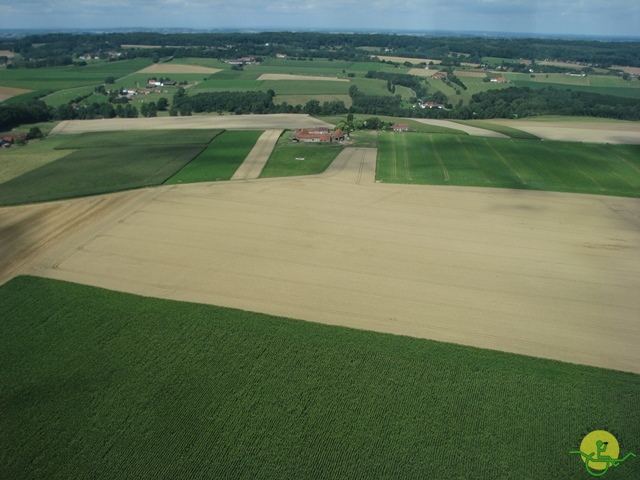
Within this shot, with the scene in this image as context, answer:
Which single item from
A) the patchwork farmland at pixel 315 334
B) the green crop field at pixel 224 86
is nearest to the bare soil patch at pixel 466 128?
the patchwork farmland at pixel 315 334

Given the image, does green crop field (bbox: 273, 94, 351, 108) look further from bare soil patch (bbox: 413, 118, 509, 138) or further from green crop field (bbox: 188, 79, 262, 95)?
bare soil patch (bbox: 413, 118, 509, 138)

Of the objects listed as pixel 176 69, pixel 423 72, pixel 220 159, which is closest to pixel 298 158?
pixel 220 159

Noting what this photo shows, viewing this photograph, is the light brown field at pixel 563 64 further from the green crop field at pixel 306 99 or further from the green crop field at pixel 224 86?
the green crop field at pixel 224 86

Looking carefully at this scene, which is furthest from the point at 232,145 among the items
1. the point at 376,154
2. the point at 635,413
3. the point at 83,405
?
the point at 635,413

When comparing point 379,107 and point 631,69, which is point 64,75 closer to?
point 379,107

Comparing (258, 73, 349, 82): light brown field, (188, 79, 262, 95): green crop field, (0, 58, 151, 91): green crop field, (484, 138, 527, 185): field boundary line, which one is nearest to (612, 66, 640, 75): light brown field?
(258, 73, 349, 82): light brown field

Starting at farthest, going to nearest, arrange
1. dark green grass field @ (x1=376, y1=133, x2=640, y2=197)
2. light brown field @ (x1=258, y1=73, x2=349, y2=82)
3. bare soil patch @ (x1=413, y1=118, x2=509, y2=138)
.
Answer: light brown field @ (x1=258, y1=73, x2=349, y2=82), bare soil patch @ (x1=413, y1=118, x2=509, y2=138), dark green grass field @ (x1=376, y1=133, x2=640, y2=197)
